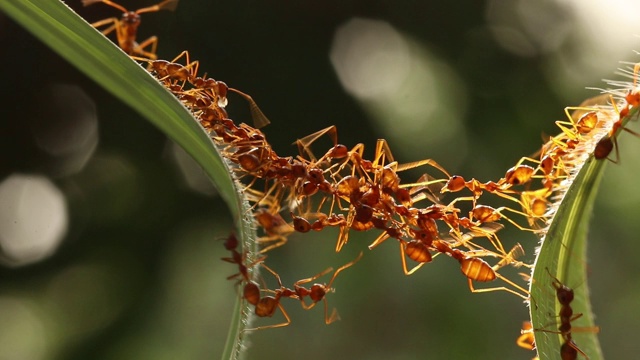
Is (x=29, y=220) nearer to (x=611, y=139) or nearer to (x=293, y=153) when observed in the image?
(x=293, y=153)

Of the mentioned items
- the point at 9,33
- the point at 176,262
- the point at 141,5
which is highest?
the point at 141,5

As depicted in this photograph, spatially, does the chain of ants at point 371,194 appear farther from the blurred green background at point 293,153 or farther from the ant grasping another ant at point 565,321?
the blurred green background at point 293,153

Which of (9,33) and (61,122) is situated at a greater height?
(9,33)

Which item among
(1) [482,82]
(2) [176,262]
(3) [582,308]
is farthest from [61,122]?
(3) [582,308]

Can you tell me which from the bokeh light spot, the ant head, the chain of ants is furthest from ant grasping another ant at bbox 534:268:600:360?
the bokeh light spot

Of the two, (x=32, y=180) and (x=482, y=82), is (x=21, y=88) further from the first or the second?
(x=482, y=82)

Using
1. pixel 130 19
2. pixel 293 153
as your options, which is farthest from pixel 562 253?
pixel 293 153

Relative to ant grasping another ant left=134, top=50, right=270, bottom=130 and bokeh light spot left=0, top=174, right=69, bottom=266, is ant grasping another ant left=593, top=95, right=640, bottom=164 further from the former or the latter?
bokeh light spot left=0, top=174, right=69, bottom=266
